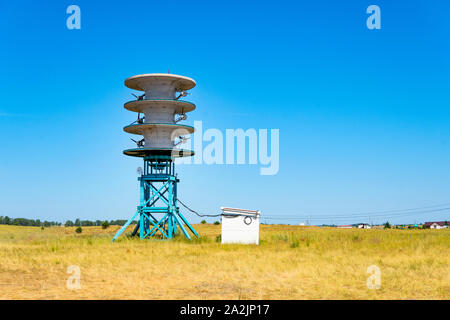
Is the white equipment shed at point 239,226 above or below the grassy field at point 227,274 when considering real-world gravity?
above

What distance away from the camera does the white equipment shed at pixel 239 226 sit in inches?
1136

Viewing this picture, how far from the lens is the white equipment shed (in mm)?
28844

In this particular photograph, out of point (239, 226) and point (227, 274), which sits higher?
point (239, 226)

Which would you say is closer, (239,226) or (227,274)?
(227,274)

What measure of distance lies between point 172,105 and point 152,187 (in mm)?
6374

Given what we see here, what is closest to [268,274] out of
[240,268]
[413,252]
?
[240,268]

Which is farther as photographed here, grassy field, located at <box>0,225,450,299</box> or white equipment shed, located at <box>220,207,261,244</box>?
white equipment shed, located at <box>220,207,261,244</box>

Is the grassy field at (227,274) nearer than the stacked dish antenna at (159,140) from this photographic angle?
Yes

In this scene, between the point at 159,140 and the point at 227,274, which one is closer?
the point at 227,274

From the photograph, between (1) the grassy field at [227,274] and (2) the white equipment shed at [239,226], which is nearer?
(1) the grassy field at [227,274]

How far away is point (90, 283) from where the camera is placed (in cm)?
1395

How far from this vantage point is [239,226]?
95.0 feet

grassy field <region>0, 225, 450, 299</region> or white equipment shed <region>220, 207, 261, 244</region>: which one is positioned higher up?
white equipment shed <region>220, 207, 261, 244</region>
